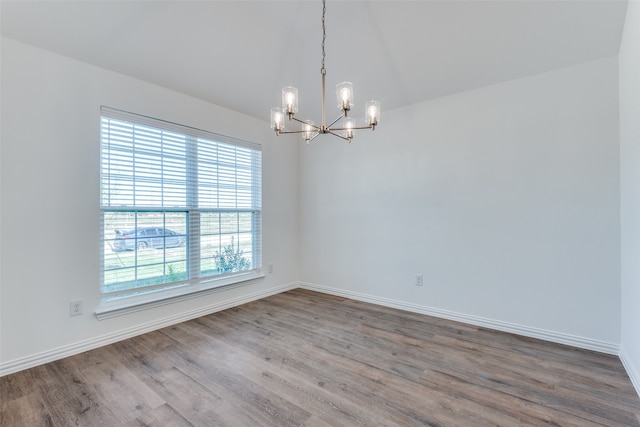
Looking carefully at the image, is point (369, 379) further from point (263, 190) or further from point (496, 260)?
point (263, 190)

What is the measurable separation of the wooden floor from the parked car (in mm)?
890

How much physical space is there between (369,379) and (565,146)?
271cm

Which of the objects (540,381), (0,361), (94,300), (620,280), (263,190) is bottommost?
(540,381)

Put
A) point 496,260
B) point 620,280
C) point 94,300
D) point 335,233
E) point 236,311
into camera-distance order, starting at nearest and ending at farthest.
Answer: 1. point 620,280
2. point 94,300
3. point 496,260
4. point 236,311
5. point 335,233

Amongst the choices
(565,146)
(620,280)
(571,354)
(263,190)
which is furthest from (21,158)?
(620,280)

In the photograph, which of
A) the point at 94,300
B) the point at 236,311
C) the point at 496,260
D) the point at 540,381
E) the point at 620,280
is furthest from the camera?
the point at 236,311

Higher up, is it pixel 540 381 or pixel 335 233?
pixel 335 233

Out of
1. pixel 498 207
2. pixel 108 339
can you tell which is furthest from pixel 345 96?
pixel 108 339

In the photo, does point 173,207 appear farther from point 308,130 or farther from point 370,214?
point 370,214

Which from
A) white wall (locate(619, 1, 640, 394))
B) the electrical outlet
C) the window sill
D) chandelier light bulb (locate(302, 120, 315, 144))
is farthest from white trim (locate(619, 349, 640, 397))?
the electrical outlet

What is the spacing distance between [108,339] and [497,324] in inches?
151

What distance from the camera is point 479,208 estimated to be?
120 inches

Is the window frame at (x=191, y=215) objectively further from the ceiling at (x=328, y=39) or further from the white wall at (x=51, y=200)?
the ceiling at (x=328, y=39)

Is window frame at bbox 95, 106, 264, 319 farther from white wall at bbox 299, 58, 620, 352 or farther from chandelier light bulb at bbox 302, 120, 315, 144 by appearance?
chandelier light bulb at bbox 302, 120, 315, 144
